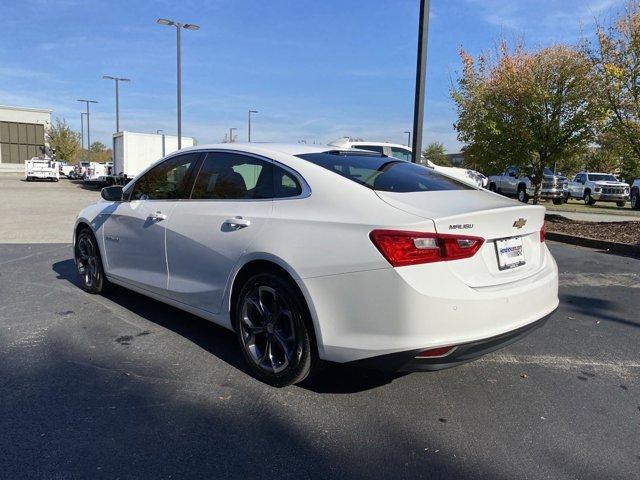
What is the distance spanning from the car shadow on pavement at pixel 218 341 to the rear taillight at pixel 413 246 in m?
0.88

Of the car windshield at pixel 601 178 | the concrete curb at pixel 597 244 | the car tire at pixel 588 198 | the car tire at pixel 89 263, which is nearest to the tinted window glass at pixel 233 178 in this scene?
the car tire at pixel 89 263

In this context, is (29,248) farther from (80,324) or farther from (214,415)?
(214,415)

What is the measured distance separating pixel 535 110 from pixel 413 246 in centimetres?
1194

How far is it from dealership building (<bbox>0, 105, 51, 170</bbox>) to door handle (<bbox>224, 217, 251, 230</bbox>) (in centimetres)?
7436

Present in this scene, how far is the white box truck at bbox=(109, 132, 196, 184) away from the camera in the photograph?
27.2m

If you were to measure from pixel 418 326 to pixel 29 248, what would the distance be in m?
7.89

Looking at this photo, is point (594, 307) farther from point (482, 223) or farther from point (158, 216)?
point (158, 216)

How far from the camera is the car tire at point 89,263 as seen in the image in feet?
18.1

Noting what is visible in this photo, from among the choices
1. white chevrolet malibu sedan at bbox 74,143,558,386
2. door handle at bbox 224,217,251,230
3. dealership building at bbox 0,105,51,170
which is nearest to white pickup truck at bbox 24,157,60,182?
dealership building at bbox 0,105,51,170

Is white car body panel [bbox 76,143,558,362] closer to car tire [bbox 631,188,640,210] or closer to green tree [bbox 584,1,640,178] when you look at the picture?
green tree [bbox 584,1,640,178]

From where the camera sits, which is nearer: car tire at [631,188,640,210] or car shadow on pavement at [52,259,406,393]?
car shadow on pavement at [52,259,406,393]

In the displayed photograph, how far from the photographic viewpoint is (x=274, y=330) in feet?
11.3

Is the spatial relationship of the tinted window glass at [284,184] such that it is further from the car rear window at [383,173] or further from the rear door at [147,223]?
the rear door at [147,223]

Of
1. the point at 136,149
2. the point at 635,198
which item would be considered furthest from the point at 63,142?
the point at 635,198
